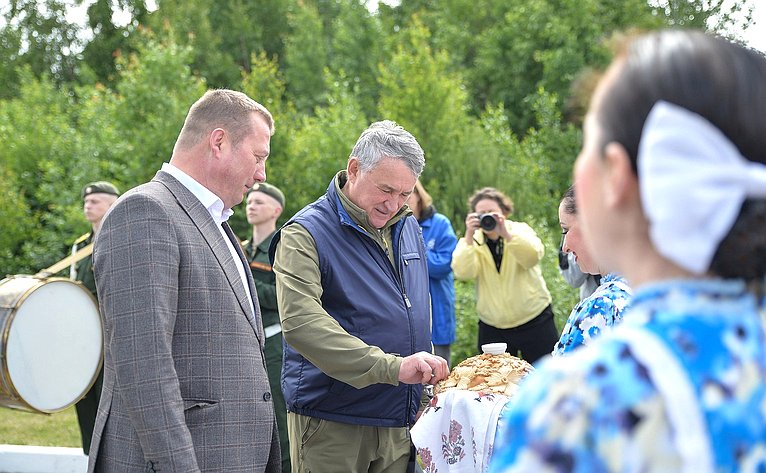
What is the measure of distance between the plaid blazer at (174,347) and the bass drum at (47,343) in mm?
3032

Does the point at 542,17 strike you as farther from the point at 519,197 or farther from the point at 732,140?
the point at 732,140

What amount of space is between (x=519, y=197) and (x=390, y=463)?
26.9ft

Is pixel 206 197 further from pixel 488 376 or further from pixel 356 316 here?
pixel 488 376

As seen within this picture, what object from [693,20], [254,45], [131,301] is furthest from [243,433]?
[254,45]

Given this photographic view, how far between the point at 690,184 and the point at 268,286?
4.86m

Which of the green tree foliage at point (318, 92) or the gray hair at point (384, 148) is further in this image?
the green tree foliage at point (318, 92)

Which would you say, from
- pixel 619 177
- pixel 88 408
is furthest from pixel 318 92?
pixel 619 177

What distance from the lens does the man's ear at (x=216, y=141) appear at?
2.77m

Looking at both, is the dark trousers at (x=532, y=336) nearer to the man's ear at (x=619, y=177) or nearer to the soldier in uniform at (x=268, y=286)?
the soldier in uniform at (x=268, y=286)

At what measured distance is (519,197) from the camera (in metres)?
11.3

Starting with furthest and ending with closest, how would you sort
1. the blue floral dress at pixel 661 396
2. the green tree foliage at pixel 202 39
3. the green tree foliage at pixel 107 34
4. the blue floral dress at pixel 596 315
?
the green tree foliage at pixel 107 34 → the green tree foliage at pixel 202 39 → the blue floral dress at pixel 596 315 → the blue floral dress at pixel 661 396

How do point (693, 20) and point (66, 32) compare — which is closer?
point (693, 20)

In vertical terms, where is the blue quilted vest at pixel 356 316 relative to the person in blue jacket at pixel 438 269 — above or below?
above

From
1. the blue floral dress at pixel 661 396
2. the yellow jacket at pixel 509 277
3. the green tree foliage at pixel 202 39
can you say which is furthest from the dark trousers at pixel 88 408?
the green tree foliage at pixel 202 39
